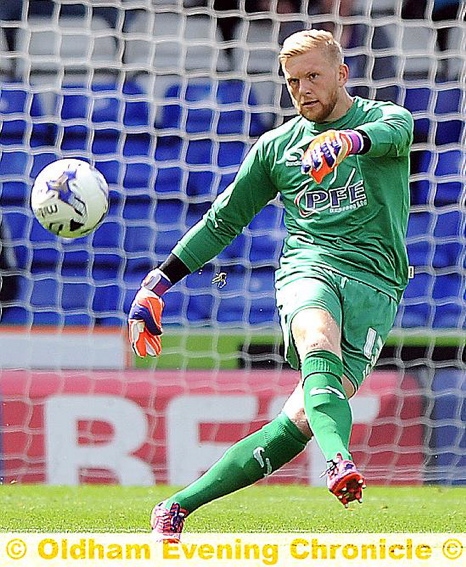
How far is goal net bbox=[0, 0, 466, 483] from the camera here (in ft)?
24.7

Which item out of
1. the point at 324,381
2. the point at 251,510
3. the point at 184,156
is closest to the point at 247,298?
the point at 184,156

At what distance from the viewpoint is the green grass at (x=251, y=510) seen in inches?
188

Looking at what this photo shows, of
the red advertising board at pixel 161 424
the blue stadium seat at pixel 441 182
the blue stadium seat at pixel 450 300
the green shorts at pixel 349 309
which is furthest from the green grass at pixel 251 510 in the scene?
the blue stadium seat at pixel 441 182

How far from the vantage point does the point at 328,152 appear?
3.66m

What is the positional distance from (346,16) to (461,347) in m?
2.42

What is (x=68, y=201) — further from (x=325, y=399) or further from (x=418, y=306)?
(x=418, y=306)

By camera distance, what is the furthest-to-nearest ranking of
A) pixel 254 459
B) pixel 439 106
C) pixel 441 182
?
pixel 439 106 < pixel 441 182 < pixel 254 459

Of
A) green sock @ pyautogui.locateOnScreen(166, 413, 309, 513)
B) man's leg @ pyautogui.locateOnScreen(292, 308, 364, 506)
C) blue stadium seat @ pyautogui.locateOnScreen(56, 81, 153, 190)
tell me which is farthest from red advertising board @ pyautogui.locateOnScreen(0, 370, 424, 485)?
man's leg @ pyautogui.locateOnScreen(292, 308, 364, 506)

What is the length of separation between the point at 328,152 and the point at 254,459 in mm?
1053

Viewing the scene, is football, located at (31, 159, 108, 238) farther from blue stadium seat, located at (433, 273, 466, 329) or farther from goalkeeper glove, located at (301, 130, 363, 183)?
blue stadium seat, located at (433, 273, 466, 329)

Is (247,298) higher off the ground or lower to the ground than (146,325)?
higher

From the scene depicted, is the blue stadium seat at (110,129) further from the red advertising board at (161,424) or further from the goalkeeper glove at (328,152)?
the goalkeeper glove at (328,152)

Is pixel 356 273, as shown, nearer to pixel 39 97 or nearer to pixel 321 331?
pixel 321 331

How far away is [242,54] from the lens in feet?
27.6
